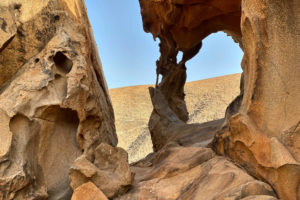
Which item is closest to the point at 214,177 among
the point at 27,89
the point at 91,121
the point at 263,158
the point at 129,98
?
the point at 263,158

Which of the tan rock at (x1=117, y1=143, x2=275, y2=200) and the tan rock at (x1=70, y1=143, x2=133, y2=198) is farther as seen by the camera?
the tan rock at (x1=70, y1=143, x2=133, y2=198)

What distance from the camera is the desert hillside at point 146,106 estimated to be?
1826cm

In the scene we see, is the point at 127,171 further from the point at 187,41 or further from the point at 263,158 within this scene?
the point at 187,41

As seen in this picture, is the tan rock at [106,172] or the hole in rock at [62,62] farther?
the hole in rock at [62,62]

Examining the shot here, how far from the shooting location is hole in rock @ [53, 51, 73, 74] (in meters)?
3.53

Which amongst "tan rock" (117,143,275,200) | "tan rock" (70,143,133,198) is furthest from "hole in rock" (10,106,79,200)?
"tan rock" (117,143,275,200)

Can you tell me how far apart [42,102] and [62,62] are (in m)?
0.70

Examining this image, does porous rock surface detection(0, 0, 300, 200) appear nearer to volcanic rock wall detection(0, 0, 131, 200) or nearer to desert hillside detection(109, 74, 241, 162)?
volcanic rock wall detection(0, 0, 131, 200)

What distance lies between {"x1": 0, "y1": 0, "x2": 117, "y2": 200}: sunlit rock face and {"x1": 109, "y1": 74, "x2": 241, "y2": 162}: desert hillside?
512 inches

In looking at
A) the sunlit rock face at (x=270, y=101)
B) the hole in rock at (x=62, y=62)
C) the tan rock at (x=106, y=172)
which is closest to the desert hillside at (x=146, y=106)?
the hole in rock at (x=62, y=62)

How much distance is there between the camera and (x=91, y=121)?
358 centimetres

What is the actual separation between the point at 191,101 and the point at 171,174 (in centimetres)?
2037

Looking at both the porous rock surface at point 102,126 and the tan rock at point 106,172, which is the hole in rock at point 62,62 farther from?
the tan rock at point 106,172

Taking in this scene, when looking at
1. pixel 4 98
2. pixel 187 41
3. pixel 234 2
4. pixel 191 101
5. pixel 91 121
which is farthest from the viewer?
pixel 191 101
